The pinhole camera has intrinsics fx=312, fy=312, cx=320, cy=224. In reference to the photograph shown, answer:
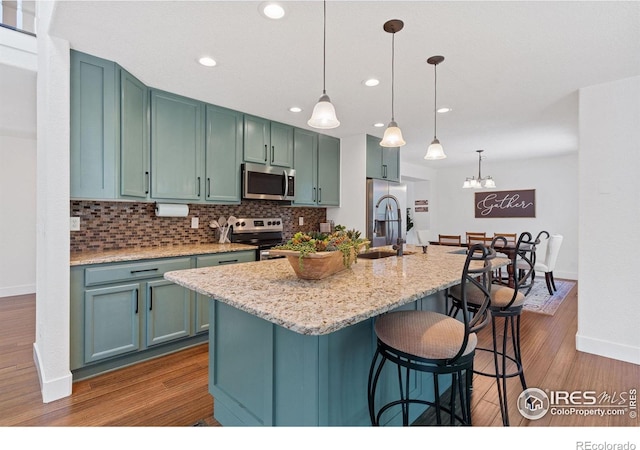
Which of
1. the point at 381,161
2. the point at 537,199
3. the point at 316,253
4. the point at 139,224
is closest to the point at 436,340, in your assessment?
the point at 316,253

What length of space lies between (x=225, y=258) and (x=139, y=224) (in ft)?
2.97

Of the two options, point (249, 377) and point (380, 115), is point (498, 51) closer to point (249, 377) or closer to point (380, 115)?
point (380, 115)

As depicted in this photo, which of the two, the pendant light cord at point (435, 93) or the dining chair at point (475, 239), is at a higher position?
the pendant light cord at point (435, 93)

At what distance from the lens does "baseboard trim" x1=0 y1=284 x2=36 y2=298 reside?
4.46 meters

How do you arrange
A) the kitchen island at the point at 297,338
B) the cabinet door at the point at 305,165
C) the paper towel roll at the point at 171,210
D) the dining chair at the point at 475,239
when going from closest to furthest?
the kitchen island at the point at 297,338 < the paper towel roll at the point at 171,210 < the cabinet door at the point at 305,165 < the dining chair at the point at 475,239

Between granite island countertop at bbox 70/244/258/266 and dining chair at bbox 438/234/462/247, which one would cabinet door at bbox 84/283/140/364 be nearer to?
granite island countertop at bbox 70/244/258/266

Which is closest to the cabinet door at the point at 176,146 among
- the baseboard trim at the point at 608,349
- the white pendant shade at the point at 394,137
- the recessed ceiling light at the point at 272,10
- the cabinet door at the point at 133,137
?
the cabinet door at the point at 133,137

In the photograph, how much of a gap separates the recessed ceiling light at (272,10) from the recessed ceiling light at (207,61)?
0.70 metres

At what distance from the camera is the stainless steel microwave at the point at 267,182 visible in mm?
3398

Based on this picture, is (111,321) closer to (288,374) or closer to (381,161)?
(288,374)

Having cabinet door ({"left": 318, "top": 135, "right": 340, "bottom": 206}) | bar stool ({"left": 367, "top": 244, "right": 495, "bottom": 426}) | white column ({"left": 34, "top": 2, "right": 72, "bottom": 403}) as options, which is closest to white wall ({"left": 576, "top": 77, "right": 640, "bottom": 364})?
bar stool ({"left": 367, "top": 244, "right": 495, "bottom": 426})

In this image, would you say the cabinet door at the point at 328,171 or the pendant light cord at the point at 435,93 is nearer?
the pendant light cord at the point at 435,93

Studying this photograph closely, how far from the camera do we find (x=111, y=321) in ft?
7.70

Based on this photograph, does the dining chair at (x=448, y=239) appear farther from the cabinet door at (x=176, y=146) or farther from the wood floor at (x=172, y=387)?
the cabinet door at (x=176, y=146)
